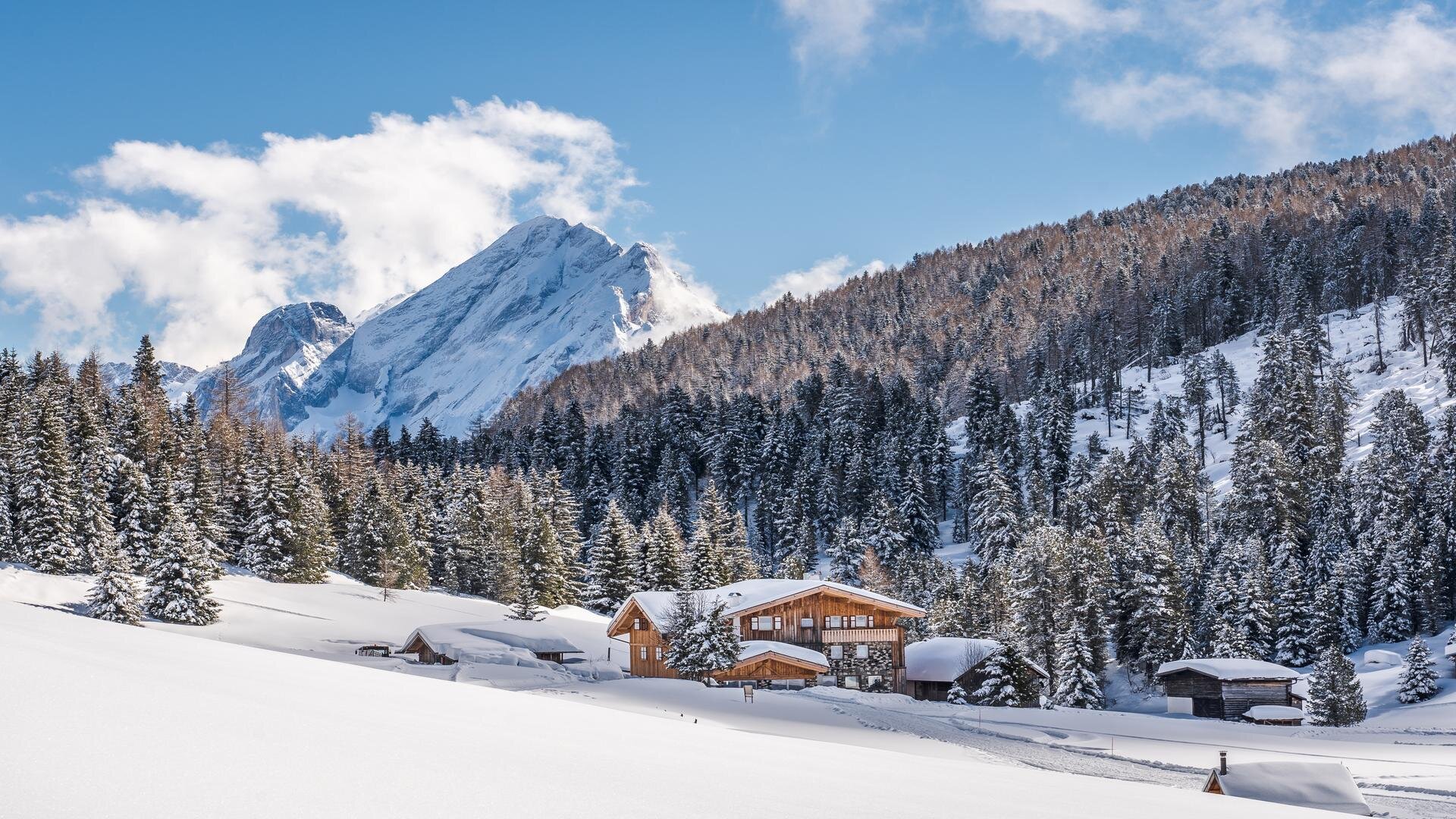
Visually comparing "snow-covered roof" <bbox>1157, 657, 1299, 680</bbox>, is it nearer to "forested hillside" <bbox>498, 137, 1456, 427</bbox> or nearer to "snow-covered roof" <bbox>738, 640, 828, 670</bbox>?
"snow-covered roof" <bbox>738, 640, 828, 670</bbox>

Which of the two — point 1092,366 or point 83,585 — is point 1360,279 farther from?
point 83,585

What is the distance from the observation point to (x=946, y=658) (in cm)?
5850

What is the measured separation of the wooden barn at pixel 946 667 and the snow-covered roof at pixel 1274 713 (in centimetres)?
1069

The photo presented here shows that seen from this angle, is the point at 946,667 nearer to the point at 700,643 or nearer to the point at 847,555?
the point at 700,643

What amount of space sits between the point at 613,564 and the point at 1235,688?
4921cm

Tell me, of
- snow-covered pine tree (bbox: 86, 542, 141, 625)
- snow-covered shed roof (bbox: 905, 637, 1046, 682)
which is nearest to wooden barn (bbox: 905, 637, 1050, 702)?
snow-covered shed roof (bbox: 905, 637, 1046, 682)

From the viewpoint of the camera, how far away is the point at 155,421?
81188 mm

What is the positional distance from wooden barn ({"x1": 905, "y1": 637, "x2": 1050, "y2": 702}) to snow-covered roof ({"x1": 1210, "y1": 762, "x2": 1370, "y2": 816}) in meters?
40.2

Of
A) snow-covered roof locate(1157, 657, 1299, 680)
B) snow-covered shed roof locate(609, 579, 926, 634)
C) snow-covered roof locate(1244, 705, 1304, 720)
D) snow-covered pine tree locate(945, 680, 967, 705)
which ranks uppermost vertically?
snow-covered shed roof locate(609, 579, 926, 634)

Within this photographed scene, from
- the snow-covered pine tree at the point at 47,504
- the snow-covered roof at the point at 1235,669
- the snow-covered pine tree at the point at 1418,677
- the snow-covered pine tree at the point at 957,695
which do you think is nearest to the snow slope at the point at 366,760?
the snow-covered pine tree at the point at 957,695

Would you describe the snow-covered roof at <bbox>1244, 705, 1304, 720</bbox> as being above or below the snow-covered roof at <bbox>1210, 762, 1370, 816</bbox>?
below

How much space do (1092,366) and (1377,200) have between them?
71.7 meters

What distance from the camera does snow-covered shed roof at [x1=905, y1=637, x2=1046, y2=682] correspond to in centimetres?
5738

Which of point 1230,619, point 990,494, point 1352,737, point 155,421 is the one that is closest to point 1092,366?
point 990,494
